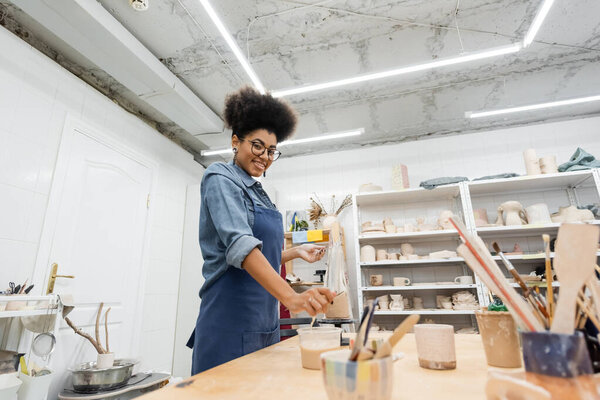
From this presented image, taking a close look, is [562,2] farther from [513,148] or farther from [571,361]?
[571,361]

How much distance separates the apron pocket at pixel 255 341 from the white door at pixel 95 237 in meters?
2.22

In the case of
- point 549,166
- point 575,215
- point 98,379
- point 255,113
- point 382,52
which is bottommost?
point 98,379

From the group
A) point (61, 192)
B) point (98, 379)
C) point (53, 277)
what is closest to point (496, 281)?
point (98, 379)

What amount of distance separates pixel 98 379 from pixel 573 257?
9.09ft

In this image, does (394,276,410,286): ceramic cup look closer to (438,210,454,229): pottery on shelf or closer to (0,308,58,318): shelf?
(438,210,454,229): pottery on shelf

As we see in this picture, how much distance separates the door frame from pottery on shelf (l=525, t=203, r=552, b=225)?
4.13 metres

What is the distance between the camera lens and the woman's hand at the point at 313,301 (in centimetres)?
81

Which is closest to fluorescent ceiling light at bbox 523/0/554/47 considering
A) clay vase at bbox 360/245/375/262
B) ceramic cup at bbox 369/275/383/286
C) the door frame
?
clay vase at bbox 360/245/375/262

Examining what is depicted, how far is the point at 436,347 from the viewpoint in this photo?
0.70m

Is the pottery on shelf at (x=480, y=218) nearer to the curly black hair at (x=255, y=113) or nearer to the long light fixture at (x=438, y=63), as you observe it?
the long light fixture at (x=438, y=63)

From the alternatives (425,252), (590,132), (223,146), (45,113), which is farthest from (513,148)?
(45,113)

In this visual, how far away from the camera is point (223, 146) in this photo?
434 cm

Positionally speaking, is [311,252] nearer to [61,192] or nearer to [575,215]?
[61,192]

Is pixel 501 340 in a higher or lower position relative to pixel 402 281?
lower
